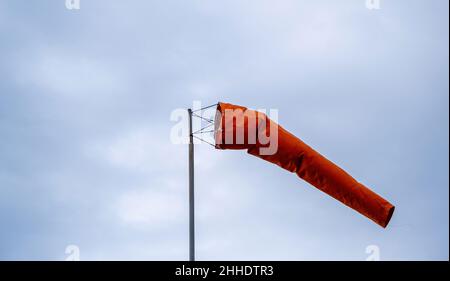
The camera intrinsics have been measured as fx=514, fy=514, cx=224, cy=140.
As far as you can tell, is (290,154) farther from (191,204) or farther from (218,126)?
(191,204)

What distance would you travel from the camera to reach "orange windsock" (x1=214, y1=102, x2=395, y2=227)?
5.66m

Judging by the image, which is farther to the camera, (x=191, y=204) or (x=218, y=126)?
(x=218, y=126)

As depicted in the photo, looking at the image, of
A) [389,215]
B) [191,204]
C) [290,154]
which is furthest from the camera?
[389,215]

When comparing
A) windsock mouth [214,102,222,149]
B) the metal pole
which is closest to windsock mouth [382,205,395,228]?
windsock mouth [214,102,222,149]

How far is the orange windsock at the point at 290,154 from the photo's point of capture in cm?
566

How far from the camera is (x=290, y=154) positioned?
5789 mm

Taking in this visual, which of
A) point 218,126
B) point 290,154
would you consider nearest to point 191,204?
point 218,126

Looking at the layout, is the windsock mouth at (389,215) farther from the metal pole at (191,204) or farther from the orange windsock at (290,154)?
the metal pole at (191,204)

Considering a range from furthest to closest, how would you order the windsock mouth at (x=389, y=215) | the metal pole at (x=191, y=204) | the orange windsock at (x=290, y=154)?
the windsock mouth at (x=389, y=215) → the orange windsock at (x=290, y=154) → the metal pole at (x=191, y=204)

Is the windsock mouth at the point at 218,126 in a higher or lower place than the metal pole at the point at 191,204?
higher

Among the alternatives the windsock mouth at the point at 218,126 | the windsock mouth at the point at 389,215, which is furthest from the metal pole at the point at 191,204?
the windsock mouth at the point at 389,215
